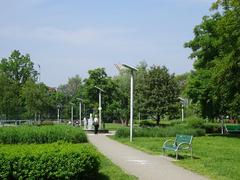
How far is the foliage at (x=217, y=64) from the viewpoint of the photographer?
30.6 meters

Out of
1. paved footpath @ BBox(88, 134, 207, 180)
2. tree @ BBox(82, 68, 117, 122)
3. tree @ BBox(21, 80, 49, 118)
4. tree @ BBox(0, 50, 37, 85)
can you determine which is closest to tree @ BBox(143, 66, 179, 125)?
tree @ BBox(82, 68, 117, 122)

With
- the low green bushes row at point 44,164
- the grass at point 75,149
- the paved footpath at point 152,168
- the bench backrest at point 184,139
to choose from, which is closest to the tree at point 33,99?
the paved footpath at point 152,168

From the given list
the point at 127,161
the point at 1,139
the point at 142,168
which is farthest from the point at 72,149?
the point at 1,139

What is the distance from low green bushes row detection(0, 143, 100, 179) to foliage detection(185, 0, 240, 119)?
1847cm

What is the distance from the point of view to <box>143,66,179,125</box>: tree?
43.8 m

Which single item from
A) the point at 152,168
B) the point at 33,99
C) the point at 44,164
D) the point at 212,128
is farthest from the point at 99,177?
the point at 33,99

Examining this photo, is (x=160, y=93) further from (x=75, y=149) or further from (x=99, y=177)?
(x=75, y=149)

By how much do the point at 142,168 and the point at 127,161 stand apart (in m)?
2.36

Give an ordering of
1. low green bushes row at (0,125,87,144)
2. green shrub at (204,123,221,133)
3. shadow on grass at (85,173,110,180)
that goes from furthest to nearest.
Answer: green shrub at (204,123,221,133) < low green bushes row at (0,125,87,144) < shadow on grass at (85,173,110,180)

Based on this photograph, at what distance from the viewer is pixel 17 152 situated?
1118 cm

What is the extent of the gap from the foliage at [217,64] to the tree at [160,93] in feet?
9.68

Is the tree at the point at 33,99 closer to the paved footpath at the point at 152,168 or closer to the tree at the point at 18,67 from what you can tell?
the tree at the point at 18,67

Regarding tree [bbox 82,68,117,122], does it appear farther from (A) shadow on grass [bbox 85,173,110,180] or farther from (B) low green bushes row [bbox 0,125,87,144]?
(A) shadow on grass [bbox 85,173,110,180]

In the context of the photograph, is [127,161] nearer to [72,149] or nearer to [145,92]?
[72,149]
